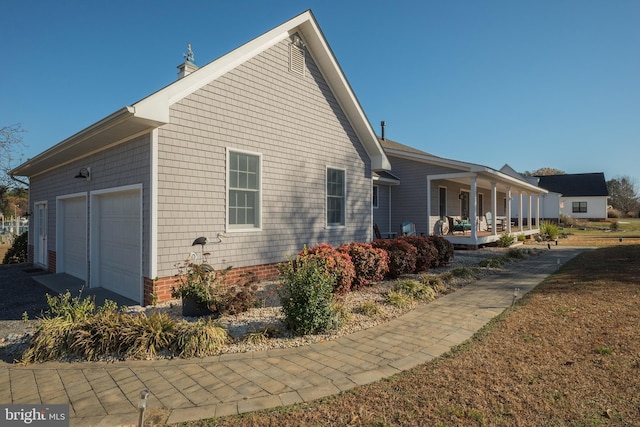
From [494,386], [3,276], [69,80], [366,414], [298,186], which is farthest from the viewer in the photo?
[69,80]

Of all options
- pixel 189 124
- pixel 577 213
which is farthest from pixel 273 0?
pixel 577 213

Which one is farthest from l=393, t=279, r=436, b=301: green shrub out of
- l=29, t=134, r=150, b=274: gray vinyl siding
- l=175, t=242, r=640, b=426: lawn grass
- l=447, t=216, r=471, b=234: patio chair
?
l=447, t=216, r=471, b=234: patio chair

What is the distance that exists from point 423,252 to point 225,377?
7216 mm

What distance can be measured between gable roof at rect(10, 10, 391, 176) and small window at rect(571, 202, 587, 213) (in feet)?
143

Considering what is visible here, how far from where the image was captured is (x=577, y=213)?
43.5 metres

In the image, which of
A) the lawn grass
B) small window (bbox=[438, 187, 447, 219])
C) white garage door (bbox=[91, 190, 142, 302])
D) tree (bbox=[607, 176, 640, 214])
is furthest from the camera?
tree (bbox=[607, 176, 640, 214])

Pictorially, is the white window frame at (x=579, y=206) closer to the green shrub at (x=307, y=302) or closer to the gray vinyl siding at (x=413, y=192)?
the gray vinyl siding at (x=413, y=192)

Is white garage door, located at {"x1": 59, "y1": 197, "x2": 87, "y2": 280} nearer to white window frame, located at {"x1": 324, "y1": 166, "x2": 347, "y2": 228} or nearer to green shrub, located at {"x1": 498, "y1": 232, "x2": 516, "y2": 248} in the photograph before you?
white window frame, located at {"x1": 324, "y1": 166, "x2": 347, "y2": 228}

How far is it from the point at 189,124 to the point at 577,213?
5074 cm

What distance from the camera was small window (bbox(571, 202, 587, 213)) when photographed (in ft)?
141

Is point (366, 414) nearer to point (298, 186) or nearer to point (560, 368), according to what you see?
point (560, 368)

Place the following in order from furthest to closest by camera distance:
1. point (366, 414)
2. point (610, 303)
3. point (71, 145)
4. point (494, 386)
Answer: point (71, 145)
point (610, 303)
point (494, 386)
point (366, 414)

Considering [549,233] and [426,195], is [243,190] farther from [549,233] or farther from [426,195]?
[549,233]

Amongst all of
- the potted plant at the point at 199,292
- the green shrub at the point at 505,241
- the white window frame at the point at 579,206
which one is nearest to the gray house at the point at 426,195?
the green shrub at the point at 505,241
